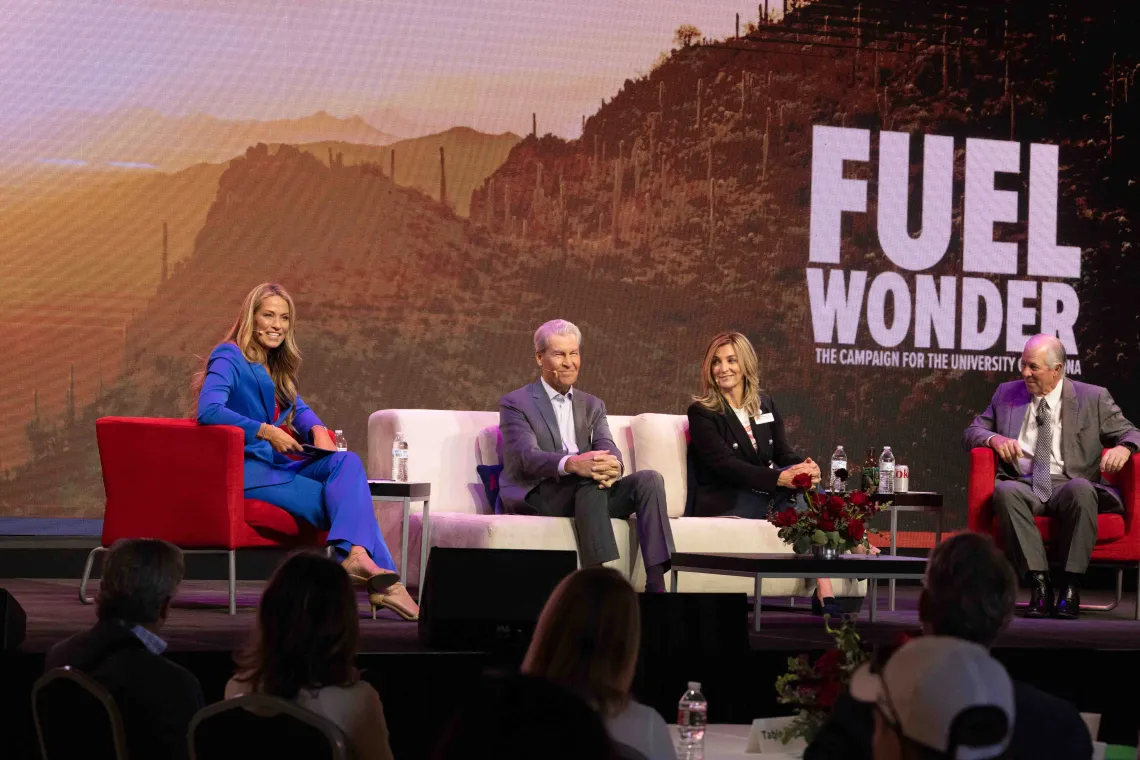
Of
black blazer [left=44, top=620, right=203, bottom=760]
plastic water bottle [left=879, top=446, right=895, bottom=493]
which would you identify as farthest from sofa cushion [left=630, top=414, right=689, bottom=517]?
black blazer [left=44, top=620, right=203, bottom=760]

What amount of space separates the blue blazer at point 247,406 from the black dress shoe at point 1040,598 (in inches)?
115

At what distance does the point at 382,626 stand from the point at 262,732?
2.92 meters

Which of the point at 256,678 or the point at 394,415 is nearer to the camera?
the point at 256,678

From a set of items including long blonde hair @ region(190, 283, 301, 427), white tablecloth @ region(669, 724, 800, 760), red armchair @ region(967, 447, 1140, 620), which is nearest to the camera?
white tablecloth @ region(669, 724, 800, 760)

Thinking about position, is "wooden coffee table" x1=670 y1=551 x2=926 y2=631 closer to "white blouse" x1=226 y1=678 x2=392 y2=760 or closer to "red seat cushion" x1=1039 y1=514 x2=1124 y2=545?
"red seat cushion" x1=1039 y1=514 x2=1124 y2=545

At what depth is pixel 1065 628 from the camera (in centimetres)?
530

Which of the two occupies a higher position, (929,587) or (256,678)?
(929,587)

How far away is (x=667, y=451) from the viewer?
617 cm

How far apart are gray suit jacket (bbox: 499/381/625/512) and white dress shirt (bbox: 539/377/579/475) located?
0.06 feet

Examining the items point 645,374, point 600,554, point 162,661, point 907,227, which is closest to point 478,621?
point 600,554

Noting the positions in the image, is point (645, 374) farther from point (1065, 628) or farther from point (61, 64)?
point (61, 64)

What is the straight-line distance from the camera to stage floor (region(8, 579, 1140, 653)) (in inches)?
164

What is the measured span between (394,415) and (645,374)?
1.80 m

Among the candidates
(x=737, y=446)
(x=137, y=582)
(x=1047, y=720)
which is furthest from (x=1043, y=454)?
(x=137, y=582)
